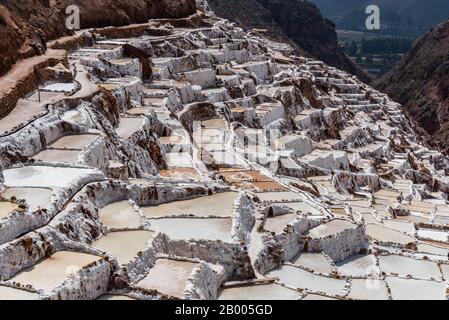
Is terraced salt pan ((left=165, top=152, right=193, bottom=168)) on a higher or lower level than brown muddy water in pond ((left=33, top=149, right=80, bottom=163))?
lower

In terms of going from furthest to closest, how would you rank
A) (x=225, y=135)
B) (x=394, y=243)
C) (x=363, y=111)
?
(x=363, y=111) < (x=225, y=135) < (x=394, y=243)

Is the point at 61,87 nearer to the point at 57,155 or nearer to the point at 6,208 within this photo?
the point at 57,155

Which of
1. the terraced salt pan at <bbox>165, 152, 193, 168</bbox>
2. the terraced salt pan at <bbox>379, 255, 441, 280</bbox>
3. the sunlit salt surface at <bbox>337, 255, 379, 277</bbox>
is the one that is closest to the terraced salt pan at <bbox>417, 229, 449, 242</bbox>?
the terraced salt pan at <bbox>379, 255, 441, 280</bbox>

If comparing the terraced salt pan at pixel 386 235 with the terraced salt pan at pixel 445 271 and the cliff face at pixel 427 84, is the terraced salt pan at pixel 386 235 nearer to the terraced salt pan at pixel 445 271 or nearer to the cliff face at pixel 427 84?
the terraced salt pan at pixel 445 271

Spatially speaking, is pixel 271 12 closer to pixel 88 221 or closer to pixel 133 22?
pixel 133 22

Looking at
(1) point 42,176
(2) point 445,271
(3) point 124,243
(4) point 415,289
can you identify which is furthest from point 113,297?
(2) point 445,271

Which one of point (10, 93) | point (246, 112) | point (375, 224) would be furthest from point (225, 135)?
point (10, 93)

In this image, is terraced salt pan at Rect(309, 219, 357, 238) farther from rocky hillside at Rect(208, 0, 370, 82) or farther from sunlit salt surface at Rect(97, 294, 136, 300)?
rocky hillside at Rect(208, 0, 370, 82)
